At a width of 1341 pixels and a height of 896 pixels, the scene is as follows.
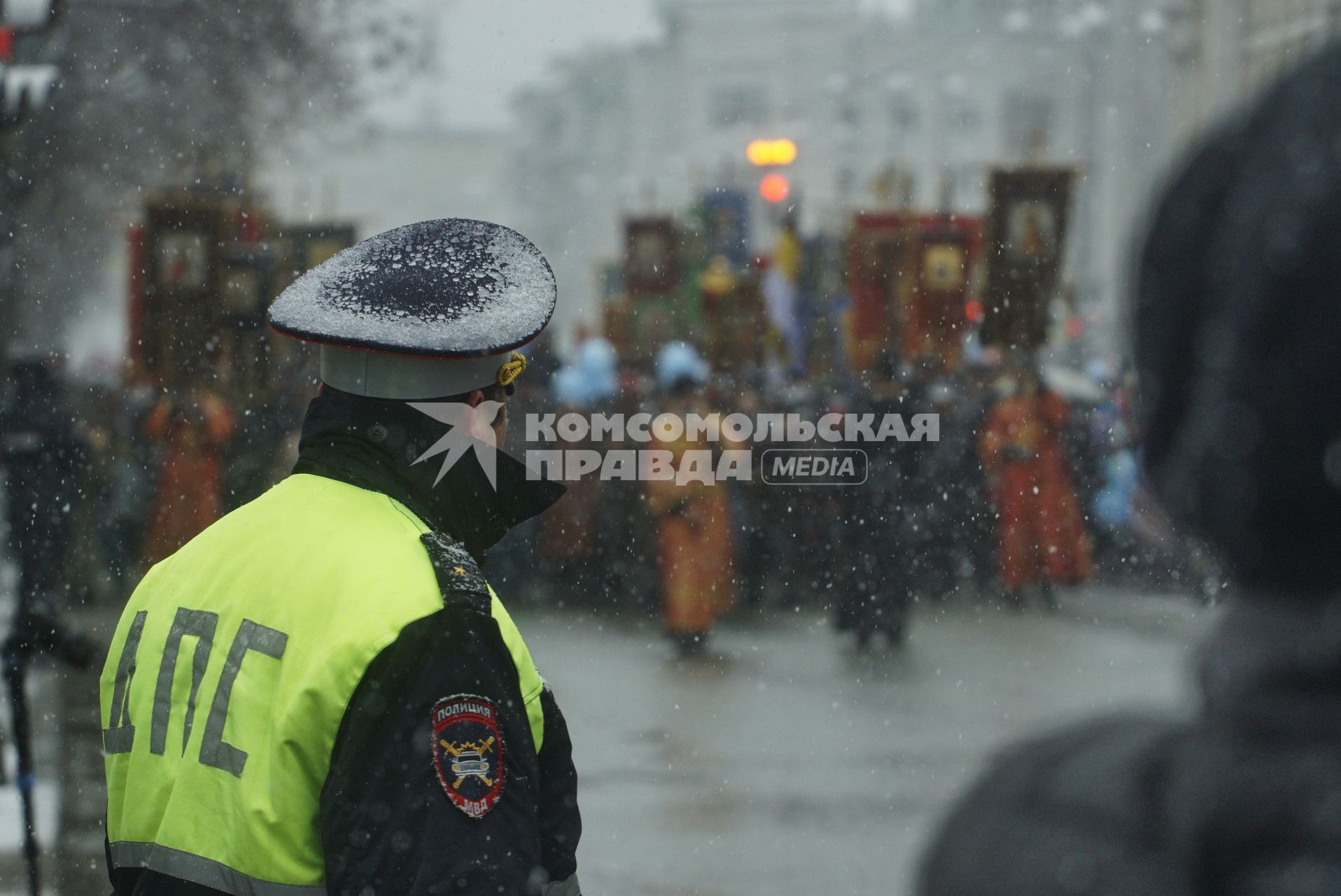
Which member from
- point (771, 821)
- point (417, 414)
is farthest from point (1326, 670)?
point (771, 821)

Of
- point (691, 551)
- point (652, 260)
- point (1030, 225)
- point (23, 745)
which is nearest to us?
point (23, 745)

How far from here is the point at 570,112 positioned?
26922 millimetres

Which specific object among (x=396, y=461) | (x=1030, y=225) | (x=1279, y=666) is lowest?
(x=1030, y=225)

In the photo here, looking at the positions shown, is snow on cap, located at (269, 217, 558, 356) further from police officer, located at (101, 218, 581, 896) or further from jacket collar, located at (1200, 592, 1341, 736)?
jacket collar, located at (1200, 592, 1341, 736)

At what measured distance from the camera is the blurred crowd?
8.69 metres

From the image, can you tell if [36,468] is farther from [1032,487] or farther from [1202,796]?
[1202,796]

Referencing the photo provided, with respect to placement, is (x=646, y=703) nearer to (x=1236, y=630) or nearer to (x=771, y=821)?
(x=771, y=821)

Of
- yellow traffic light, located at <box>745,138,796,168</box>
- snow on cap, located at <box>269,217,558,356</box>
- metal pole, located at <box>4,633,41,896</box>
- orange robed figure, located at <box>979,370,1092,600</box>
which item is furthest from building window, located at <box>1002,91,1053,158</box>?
snow on cap, located at <box>269,217,558,356</box>

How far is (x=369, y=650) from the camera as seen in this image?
1405 mm

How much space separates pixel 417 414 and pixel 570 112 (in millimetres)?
25943

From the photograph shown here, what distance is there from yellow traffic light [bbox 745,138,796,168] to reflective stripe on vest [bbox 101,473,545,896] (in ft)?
27.6

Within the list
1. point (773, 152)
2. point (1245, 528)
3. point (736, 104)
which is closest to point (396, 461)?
point (1245, 528)

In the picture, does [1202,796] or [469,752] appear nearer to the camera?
[1202,796]

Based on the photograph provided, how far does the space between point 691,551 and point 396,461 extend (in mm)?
6899
